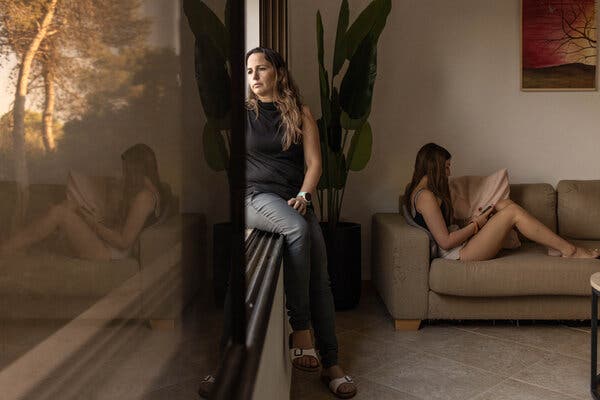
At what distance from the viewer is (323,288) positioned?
8.21 feet

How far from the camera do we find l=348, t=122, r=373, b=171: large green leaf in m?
3.65

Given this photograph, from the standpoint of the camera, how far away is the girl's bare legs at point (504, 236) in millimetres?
3258

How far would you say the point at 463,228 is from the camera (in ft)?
10.9

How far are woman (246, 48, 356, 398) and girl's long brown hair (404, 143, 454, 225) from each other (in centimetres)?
97

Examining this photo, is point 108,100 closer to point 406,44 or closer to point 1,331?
point 1,331

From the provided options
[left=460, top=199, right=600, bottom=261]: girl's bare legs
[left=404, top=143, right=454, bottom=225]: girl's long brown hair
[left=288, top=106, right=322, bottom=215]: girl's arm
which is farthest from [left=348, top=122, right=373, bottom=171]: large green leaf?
[left=288, top=106, right=322, bottom=215]: girl's arm

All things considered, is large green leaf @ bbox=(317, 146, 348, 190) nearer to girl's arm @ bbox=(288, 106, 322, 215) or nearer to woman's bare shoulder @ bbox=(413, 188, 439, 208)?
woman's bare shoulder @ bbox=(413, 188, 439, 208)

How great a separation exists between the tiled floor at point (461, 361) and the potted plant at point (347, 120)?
25 centimetres

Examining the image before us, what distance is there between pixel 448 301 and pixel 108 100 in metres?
3.14

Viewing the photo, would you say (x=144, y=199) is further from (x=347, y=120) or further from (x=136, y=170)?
(x=347, y=120)

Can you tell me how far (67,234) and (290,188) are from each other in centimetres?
233

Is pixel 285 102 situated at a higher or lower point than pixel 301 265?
higher

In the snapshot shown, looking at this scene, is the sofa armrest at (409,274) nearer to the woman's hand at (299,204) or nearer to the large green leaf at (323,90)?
the large green leaf at (323,90)

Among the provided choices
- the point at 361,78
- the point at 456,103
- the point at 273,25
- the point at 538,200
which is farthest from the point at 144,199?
the point at 456,103
